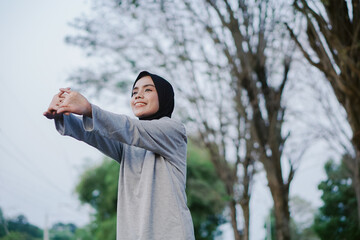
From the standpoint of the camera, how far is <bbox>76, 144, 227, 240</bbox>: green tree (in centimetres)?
1994

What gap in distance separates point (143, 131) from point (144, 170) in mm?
225

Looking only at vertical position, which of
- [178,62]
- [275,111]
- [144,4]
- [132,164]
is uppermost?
[144,4]

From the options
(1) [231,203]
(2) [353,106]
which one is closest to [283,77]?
(1) [231,203]

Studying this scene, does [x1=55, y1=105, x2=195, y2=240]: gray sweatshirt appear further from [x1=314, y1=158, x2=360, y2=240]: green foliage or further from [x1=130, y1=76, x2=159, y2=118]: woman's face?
[x1=314, y1=158, x2=360, y2=240]: green foliage

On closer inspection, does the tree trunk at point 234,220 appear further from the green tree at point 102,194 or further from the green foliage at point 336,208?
the green tree at point 102,194

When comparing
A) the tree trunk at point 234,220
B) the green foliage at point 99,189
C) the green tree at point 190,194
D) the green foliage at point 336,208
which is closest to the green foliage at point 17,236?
the tree trunk at point 234,220

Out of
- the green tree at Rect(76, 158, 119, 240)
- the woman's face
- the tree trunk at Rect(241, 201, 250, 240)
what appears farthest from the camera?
the green tree at Rect(76, 158, 119, 240)

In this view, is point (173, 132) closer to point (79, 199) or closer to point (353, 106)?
point (353, 106)

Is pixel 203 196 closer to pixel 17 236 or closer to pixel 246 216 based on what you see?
pixel 246 216

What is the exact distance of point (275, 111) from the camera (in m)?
9.07

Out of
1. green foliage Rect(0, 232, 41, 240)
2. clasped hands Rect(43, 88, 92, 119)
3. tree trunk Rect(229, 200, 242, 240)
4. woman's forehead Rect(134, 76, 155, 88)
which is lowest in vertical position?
clasped hands Rect(43, 88, 92, 119)

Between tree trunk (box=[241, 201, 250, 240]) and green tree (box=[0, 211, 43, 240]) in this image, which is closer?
green tree (box=[0, 211, 43, 240])

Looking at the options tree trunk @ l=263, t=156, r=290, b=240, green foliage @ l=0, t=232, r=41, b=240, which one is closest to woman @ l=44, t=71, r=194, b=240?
green foliage @ l=0, t=232, r=41, b=240

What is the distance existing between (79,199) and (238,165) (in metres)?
15.5
